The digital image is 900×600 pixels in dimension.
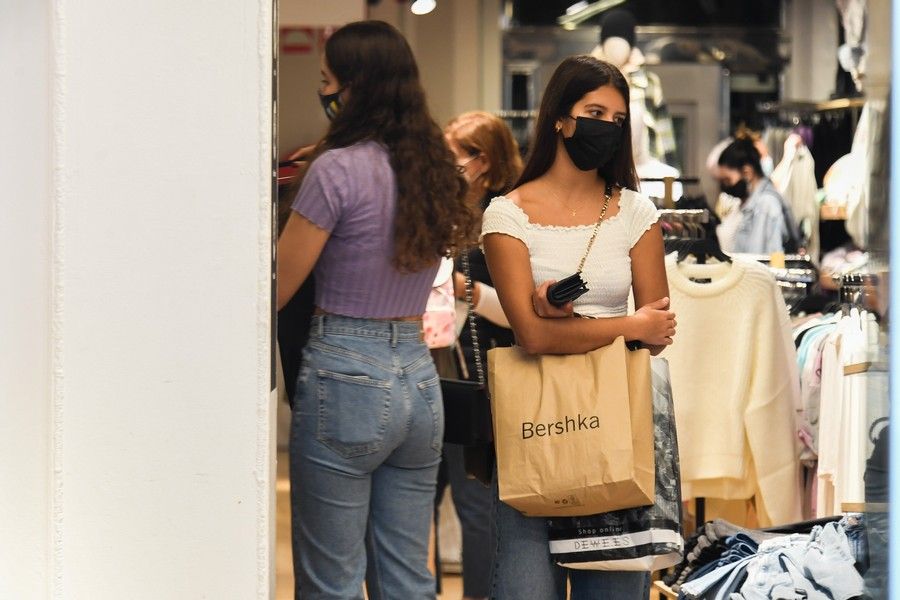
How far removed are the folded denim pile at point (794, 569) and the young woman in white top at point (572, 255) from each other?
0.94ft

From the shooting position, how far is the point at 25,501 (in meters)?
2.13

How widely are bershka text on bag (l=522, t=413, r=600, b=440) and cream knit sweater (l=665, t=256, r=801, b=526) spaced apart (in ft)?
4.23

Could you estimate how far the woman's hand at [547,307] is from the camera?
2.51 metres

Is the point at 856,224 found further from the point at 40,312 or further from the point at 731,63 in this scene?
the point at 731,63

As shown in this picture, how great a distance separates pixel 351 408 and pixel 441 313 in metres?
1.45

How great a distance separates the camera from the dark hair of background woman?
296 inches

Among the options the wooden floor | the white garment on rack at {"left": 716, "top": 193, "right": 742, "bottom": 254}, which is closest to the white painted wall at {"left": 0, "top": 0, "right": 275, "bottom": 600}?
the wooden floor

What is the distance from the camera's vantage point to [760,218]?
23.3 feet

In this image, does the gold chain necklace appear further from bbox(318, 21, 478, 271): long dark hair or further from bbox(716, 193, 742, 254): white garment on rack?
bbox(716, 193, 742, 254): white garment on rack

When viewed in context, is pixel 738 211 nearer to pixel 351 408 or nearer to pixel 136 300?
pixel 351 408

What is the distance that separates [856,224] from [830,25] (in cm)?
486

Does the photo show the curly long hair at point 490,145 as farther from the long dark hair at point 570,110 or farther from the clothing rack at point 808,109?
the clothing rack at point 808,109

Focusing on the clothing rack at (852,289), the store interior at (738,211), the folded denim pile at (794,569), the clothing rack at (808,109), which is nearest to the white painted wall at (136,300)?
the store interior at (738,211)

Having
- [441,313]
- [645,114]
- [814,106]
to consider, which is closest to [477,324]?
[441,313]
